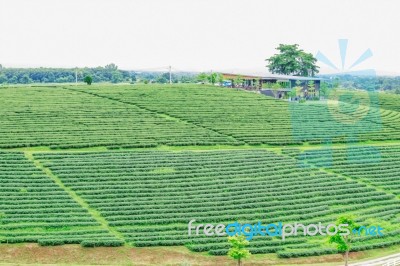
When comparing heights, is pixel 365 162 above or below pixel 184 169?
below

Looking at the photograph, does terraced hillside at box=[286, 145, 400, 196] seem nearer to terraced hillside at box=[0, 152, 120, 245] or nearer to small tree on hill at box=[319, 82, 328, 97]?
terraced hillside at box=[0, 152, 120, 245]

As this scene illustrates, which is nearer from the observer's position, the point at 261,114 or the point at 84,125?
the point at 84,125

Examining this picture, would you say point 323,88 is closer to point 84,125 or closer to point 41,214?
point 84,125

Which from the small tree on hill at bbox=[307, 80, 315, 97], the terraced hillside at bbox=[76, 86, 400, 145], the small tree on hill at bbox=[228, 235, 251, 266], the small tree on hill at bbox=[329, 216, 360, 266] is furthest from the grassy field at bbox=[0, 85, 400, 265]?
the small tree on hill at bbox=[307, 80, 315, 97]

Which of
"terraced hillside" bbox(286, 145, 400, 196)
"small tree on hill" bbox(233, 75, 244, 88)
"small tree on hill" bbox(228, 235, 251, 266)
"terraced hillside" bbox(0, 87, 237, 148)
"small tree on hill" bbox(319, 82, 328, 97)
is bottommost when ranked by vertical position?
"small tree on hill" bbox(228, 235, 251, 266)

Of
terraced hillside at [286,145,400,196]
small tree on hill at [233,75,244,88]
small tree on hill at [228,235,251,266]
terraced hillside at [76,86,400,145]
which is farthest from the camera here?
small tree on hill at [233,75,244,88]

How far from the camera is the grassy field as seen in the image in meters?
41.0

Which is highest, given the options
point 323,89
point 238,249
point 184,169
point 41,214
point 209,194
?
point 323,89

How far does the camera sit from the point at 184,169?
172ft

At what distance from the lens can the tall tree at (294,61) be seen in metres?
120

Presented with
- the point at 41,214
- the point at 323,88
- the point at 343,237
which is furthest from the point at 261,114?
the point at 343,237

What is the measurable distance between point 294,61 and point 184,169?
72629 mm

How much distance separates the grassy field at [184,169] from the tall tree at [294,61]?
3813cm

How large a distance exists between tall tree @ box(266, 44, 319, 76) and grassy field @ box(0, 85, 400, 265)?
38126mm
